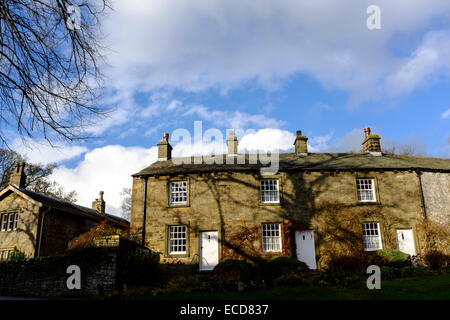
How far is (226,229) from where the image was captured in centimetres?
1962

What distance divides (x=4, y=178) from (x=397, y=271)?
106 ft

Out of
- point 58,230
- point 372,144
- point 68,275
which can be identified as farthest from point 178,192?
point 372,144

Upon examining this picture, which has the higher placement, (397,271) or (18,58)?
(18,58)

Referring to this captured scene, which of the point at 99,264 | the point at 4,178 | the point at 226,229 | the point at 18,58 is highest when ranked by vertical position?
the point at 4,178

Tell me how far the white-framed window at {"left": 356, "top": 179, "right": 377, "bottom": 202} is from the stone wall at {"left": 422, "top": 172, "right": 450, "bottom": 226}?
300cm

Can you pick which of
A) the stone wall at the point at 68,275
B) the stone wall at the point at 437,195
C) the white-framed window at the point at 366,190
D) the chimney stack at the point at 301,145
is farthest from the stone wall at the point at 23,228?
the stone wall at the point at 437,195

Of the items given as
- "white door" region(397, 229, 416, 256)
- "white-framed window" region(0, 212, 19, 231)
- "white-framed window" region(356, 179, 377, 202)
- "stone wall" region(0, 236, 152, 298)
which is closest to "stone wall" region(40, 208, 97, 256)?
"white-framed window" region(0, 212, 19, 231)

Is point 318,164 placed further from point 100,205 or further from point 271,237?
point 100,205

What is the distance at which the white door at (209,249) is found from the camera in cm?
1912

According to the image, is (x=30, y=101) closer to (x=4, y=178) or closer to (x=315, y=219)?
(x=315, y=219)

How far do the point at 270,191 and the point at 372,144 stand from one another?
29.4 feet

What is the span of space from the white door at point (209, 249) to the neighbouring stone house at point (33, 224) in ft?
30.1

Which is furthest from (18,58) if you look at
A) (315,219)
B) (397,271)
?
(315,219)
